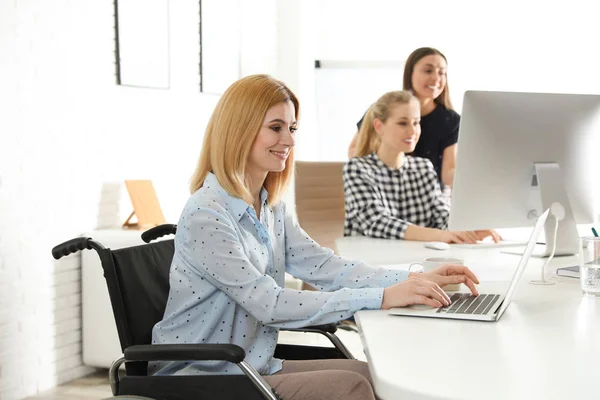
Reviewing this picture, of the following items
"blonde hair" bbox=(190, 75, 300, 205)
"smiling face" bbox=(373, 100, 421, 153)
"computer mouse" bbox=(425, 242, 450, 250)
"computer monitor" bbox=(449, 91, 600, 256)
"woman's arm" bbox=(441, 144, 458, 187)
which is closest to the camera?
"blonde hair" bbox=(190, 75, 300, 205)

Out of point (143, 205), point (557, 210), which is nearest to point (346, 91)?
point (143, 205)

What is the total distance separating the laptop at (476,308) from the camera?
1.47m

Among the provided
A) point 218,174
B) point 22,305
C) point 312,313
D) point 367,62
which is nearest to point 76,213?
point 22,305

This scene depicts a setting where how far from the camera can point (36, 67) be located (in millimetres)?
3221

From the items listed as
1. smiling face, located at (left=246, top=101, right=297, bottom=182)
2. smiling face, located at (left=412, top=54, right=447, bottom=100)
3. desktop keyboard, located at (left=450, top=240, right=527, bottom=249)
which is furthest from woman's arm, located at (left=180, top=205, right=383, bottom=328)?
smiling face, located at (left=412, top=54, right=447, bottom=100)

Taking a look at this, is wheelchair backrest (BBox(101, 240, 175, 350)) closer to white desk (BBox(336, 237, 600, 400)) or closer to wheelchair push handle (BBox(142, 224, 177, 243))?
wheelchair push handle (BBox(142, 224, 177, 243))

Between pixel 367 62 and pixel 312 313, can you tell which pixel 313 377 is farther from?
pixel 367 62

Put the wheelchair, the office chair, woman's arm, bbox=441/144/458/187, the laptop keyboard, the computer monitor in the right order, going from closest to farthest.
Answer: the wheelchair < the laptop keyboard < the computer monitor < woman's arm, bbox=441/144/458/187 < the office chair

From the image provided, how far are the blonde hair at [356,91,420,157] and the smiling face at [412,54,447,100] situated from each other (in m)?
0.80

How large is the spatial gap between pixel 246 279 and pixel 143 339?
28 cm

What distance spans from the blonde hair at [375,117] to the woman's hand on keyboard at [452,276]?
131 cm

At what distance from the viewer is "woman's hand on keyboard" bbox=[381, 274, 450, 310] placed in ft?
5.10

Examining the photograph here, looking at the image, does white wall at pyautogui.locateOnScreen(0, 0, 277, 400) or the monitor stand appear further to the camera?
white wall at pyautogui.locateOnScreen(0, 0, 277, 400)

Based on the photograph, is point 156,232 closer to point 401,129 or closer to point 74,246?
point 74,246
